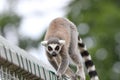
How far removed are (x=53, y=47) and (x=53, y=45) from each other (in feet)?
0.23

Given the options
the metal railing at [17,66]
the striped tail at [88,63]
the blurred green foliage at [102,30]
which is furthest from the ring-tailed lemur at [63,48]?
the blurred green foliage at [102,30]

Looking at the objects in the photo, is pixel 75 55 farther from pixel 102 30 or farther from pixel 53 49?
pixel 102 30

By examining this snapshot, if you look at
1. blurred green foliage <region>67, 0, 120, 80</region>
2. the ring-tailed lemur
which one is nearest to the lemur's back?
the ring-tailed lemur

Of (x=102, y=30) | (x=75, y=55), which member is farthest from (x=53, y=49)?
(x=102, y=30)

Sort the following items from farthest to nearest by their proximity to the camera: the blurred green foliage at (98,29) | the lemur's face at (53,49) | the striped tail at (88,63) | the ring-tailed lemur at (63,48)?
the blurred green foliage at (98,29)
the striped tail at (88,63)
the ring-tailed lemur at (63,48)
the lemur's face at (53,49)

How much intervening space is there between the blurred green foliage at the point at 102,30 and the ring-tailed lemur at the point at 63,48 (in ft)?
33.5

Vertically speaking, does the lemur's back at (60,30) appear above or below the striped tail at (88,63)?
above

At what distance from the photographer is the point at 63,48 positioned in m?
9.79

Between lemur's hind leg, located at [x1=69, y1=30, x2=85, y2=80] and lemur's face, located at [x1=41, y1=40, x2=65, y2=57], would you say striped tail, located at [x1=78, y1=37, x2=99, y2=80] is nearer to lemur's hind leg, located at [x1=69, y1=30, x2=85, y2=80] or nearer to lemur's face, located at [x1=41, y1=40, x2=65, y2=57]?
lemur's hind leg, located at [x1=69, y1=30, x2=85, y2=80]

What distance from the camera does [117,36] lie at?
23.0 metres

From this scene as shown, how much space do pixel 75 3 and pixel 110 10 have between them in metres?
2.17

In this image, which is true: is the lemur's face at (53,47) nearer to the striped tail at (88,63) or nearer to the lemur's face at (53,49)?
the lemur's face at (53,49)

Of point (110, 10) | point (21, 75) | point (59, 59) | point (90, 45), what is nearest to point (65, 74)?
point (59, 59)

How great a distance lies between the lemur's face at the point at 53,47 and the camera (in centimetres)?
941
